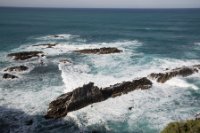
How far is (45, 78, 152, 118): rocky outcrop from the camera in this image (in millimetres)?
26281

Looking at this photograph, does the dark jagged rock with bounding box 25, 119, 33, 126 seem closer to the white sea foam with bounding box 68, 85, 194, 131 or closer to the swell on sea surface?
the swell on sea surface

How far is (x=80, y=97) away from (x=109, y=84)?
6.69 metres

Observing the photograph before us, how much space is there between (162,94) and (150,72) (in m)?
7.03

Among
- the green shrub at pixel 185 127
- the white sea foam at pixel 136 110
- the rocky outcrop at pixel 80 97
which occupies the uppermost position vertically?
the green shrub at pixel 185 127

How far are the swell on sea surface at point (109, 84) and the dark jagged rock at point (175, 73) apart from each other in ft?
2.56

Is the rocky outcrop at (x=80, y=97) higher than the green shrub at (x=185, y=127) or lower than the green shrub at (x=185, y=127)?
lower

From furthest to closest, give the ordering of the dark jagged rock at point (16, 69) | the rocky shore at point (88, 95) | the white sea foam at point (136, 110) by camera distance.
→ the dark jagged rock at point (16, 69), the rocky shore at point (88, 95), the white sea foam at point (136, 110)

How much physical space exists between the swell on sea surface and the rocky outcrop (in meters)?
0.70

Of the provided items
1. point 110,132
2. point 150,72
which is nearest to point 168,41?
point 150,72

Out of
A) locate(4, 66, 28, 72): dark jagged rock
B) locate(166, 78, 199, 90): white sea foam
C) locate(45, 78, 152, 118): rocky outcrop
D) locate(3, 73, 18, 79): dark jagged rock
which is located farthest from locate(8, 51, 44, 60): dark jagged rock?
locate(166, 78, 199, 90): white sea foam

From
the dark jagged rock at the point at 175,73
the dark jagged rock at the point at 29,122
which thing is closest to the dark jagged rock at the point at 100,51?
the dark jagged rock at the point at 175,73

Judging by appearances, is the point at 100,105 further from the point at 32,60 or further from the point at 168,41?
the point at 168,41

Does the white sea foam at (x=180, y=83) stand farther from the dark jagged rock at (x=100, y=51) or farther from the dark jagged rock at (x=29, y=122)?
the dark jagged rock at (x=29, y=122)

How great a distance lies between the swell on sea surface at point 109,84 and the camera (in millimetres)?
25281
